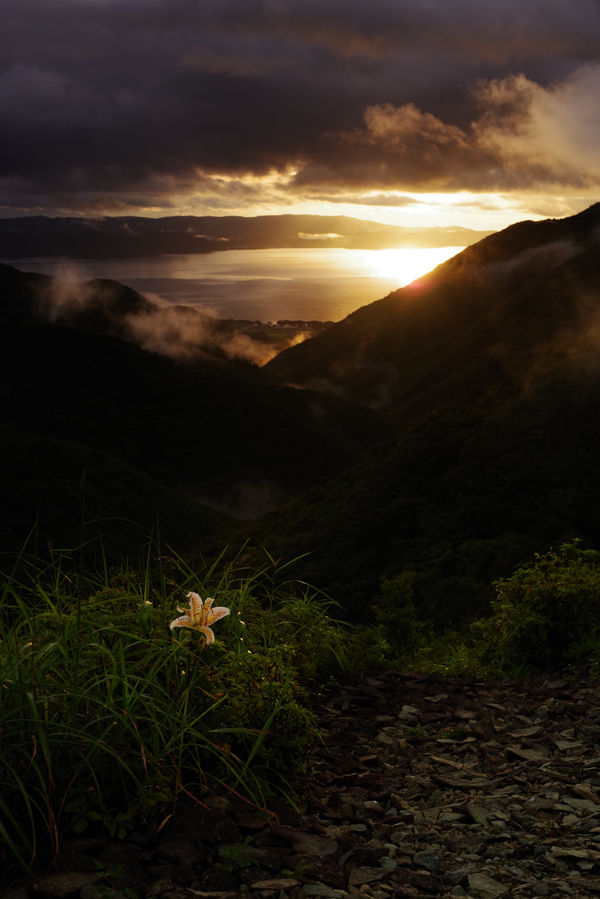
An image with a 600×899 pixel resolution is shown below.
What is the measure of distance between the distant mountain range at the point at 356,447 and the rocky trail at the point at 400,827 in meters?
1.98

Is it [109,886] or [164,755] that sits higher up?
[164,755]

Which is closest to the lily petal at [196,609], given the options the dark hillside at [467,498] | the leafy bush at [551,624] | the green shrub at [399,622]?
the leafy bush at [551,624]

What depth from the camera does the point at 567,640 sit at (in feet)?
25.6

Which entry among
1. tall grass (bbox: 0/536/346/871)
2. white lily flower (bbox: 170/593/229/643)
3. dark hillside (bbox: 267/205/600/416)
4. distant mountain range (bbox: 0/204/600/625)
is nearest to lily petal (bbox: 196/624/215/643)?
white lily flower (bbox: 170/593/229/643)

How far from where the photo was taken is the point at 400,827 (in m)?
4.34

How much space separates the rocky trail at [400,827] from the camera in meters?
3.60

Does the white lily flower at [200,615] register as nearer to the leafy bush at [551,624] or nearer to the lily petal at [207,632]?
the lily petal at [207,632]

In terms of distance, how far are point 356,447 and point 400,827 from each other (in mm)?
114179

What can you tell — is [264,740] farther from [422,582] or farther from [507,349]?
[507,349]

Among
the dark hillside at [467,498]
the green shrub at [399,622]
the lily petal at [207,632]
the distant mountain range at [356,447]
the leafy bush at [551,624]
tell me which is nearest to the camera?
the lily petal at [207,632]

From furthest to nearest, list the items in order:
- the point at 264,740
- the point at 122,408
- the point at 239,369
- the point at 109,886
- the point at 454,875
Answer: the point at 239,369 < the point at 122,408 < the point at 264,740 < the point at 454,875 < the point at 109,886

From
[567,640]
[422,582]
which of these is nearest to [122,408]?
[422,582]

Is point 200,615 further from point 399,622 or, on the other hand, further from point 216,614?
point 399,622

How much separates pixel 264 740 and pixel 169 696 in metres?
0.77
